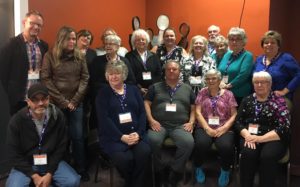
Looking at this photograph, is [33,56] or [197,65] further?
[197,65]

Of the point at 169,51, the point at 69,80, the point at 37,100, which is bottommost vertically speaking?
the point at 37,100

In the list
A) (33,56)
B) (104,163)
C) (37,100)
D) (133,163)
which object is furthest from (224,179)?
(33,56)

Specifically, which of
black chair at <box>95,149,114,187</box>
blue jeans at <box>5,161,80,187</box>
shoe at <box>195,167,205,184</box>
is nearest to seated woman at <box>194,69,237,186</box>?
shoe at <box>195,167,205,184</box>

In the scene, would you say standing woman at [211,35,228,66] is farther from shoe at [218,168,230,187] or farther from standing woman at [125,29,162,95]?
shoe at [218,168,230,187]

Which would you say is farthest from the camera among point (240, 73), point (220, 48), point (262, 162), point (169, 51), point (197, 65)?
point (169, 51)

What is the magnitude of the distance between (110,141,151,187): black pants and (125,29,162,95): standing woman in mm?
968

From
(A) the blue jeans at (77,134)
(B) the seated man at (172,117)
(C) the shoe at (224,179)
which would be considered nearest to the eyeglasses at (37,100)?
(A) the blue jeans at (77,134)

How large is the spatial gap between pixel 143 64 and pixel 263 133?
5.28 feet

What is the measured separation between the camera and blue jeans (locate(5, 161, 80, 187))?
2.72 metres

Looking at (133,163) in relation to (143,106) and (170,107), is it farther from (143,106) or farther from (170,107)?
(170,107)

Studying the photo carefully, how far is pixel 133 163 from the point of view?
3377mm

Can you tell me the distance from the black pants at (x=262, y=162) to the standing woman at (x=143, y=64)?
1.43 m

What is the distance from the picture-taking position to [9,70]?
3504 mm

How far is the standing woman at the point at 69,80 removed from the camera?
357 centimetres
